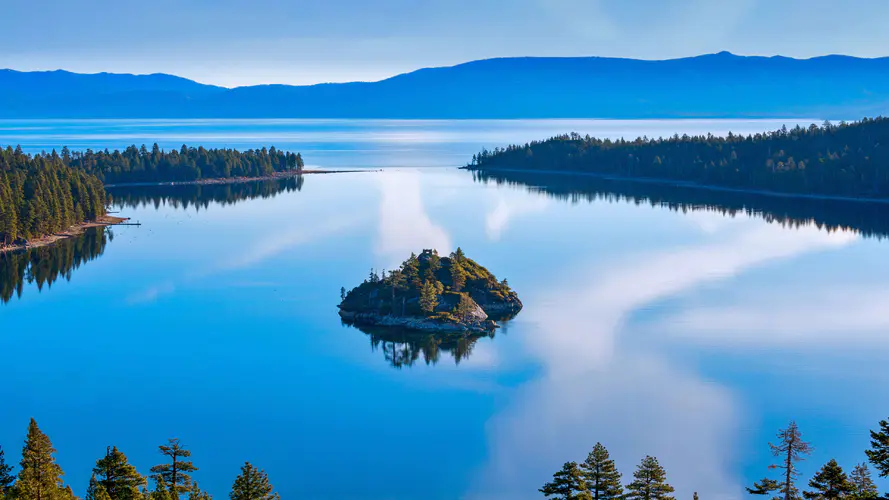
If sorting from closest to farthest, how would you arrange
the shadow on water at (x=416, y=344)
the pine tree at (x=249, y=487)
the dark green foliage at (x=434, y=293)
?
the pine tree at (x=249, y=487) < the shadow on water at (x=416, y=344) < the dark green foliage at (x=434, y=293)

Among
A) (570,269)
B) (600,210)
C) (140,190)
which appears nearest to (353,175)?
(140,190)

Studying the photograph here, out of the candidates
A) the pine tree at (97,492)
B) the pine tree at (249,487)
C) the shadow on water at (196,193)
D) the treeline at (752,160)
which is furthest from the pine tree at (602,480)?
the treeline at (752,160)

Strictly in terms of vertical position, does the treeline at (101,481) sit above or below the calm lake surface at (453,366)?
above

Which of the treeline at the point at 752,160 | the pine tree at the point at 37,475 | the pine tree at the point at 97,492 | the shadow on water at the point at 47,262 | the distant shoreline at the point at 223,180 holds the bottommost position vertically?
the shadow on water at the point at 47,262

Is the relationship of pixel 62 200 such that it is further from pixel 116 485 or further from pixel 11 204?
pixel 116 485

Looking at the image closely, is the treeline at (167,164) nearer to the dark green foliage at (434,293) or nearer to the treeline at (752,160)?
the treeline at (752,160)
